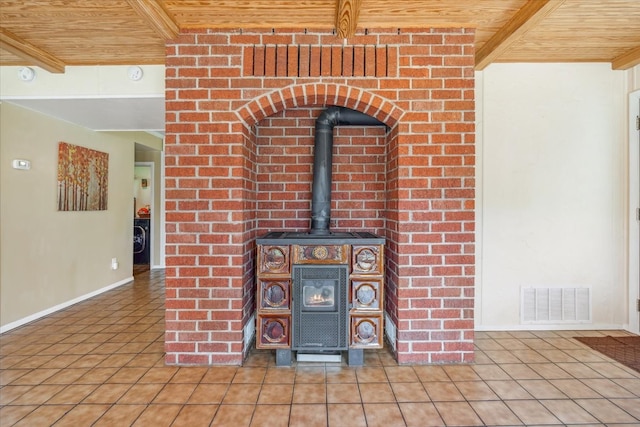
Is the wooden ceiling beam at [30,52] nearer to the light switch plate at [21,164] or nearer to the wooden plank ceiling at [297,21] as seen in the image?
the wooden plank ceiling at [297,21]

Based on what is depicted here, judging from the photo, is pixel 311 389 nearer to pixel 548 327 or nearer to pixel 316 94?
pixel 316 94

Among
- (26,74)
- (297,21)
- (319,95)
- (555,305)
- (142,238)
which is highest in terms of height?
(297,21)

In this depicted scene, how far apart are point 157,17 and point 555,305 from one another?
402 cm

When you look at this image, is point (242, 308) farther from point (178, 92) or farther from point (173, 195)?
point (178, 92)

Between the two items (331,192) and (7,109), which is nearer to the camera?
(331,192)

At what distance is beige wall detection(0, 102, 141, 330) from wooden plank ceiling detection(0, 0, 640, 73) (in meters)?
0.92

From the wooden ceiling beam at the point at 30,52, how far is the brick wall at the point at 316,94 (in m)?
1.19

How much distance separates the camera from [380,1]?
86.4 inches

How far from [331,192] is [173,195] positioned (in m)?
1.25

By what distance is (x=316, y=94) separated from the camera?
2.56m

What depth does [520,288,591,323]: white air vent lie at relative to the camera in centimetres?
325

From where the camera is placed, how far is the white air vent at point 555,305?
3.25m

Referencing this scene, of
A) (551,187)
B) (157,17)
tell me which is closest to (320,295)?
(157,17)

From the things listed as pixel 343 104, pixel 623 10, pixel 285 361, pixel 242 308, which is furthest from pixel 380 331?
pixel 623 10
